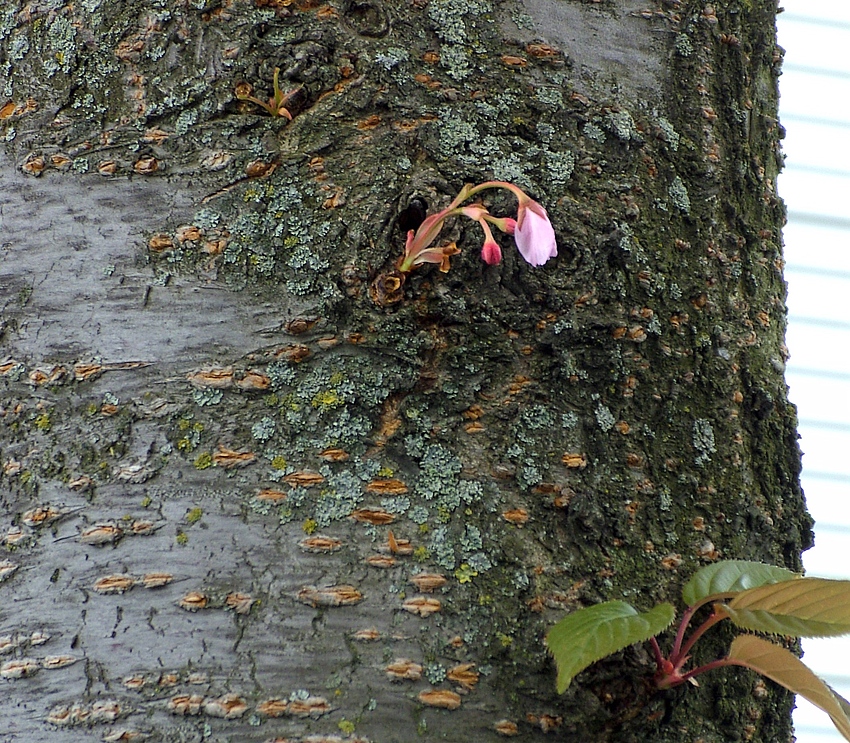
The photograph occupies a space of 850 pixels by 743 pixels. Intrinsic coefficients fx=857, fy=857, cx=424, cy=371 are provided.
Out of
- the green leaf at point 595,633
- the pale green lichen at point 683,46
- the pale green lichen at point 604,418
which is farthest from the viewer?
the pale green lichen at point 683,46

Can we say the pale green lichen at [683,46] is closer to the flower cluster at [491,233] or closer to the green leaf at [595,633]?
the flower cluster at [491,233]

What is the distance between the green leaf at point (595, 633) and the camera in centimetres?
49

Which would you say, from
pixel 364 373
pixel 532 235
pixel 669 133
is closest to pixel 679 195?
pixel 669 133

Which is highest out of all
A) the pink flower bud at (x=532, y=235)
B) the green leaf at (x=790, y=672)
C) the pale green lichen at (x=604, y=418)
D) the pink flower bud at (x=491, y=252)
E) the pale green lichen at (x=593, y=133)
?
the pale green lichen at (x=593, y=133)

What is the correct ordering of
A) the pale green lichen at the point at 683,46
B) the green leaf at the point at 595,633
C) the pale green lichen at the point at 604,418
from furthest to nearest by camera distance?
1. the pale green lichen at the point at 683,46
2. the pale green lichen at the point at 604,418
3. the green leaf at the point at 595,633

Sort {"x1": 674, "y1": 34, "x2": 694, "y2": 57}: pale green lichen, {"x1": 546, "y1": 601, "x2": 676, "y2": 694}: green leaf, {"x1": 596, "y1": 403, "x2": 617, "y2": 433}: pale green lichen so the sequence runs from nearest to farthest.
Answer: {"x1": 546, "y1": 601, "x2": 676, "y2": 694}: green leaf
{"x1": 596, "y1": 403, "x2": 617, "y2": 433}: pale green lichen
{"x1": 674, "y1": 34, "x2": 694, "y2": 57}: pale green lichen

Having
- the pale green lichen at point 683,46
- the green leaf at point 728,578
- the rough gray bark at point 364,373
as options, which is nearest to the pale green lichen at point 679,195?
the rough gray bark at point 364,373

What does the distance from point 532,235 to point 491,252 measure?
30 mm

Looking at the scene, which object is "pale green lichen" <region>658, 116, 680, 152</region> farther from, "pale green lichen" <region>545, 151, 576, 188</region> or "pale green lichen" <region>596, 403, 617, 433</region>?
"pale green lichen" <region>596, 403, 617, 433</region>

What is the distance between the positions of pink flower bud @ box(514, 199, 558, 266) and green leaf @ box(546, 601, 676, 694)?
0.75ft

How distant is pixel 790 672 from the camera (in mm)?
529

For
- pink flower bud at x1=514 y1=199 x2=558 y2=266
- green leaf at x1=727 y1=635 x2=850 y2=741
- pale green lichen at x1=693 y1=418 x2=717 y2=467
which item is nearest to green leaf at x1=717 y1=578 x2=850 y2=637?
green leaf at x1=727 y1=635 x2=850 y2=741

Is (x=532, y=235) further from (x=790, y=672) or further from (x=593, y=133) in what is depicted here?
(x=790, y=672)

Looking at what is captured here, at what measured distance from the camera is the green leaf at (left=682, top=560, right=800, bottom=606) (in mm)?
565
